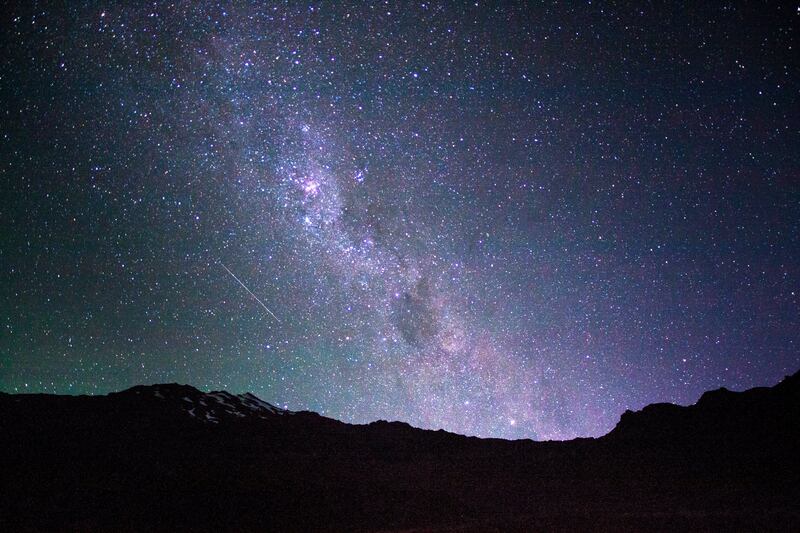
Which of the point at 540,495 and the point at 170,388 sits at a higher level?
the point at 170,388

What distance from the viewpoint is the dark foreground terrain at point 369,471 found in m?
20.7

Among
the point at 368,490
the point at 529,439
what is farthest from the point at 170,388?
the point at 529,439

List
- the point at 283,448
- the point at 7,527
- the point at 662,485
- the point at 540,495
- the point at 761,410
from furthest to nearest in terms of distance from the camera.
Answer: the point at 761,410, the point at 283,448, the point at 662,485, the point at 540,495, the point at 7,527

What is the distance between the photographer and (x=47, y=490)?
22.8 meters

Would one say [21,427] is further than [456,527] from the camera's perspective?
Yes

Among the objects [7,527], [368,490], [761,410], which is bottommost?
[7,527]

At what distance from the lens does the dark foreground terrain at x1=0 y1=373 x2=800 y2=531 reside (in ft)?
67.8

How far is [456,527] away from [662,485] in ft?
50.3

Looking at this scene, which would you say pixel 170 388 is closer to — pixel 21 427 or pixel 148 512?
pixel 21 427

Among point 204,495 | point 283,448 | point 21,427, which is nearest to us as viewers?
point 204,495

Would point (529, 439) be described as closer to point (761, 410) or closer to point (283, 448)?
point (761, 410)

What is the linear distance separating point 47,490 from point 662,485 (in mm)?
32136

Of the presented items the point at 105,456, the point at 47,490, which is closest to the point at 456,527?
the point at 47,490

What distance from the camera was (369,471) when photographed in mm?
31359
